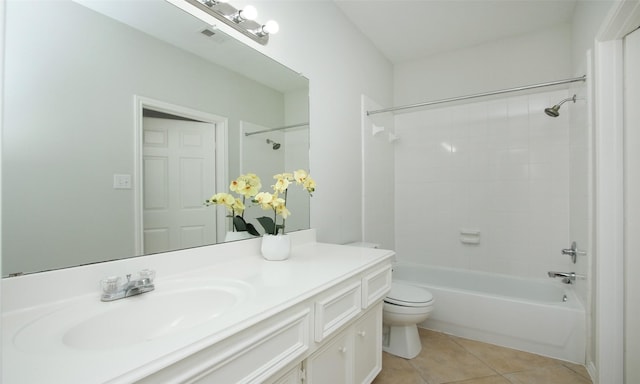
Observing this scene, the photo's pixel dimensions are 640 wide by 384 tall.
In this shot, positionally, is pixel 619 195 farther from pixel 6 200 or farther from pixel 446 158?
pixel 6 200

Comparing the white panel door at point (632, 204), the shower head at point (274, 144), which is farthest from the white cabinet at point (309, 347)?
→ the white panel door at point (632, 204)

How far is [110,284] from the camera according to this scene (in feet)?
3.03

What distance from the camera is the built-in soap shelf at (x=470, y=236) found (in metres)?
2.88

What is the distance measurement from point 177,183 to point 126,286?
435mm

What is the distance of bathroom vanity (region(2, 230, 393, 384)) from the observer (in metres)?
0.60

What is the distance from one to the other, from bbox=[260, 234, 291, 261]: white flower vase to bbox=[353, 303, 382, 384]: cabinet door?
47 centimetres

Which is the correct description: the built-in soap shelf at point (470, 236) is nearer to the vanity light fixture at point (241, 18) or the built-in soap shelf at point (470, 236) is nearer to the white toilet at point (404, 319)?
the white toilet at point (404, 319)

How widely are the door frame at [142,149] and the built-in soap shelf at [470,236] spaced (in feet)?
7.86

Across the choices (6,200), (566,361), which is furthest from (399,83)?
(6,200)

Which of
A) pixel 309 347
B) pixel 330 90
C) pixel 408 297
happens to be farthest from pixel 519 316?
pixel 330 90

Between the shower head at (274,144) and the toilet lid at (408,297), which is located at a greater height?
the shower head at (274,144)

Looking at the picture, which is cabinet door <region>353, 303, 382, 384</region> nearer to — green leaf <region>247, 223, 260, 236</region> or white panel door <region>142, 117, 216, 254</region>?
green leaf <region>247, 223, 260, 236</region>

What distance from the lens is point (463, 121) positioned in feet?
9.77

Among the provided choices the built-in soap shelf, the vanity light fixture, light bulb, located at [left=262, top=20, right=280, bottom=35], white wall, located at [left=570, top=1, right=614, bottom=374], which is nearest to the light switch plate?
the vanity light fixture
